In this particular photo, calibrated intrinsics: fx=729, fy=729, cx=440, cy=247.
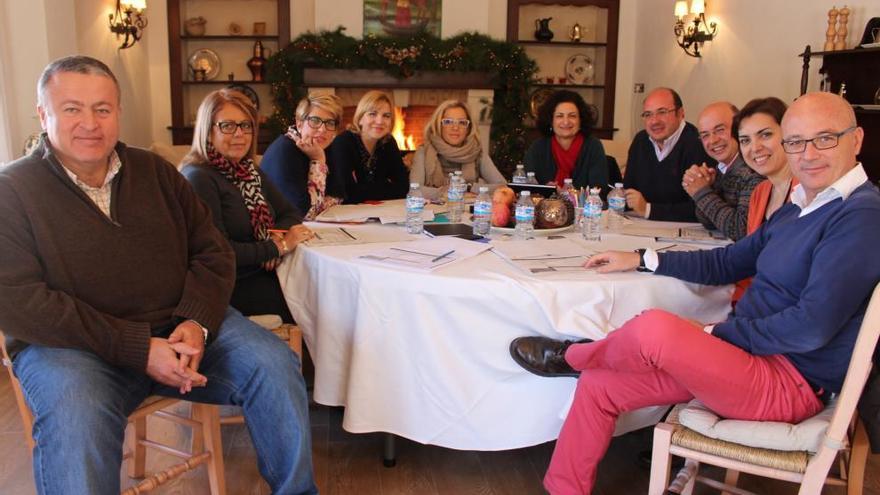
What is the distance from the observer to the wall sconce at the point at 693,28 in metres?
6.00

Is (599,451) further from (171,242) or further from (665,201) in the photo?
(665,201)

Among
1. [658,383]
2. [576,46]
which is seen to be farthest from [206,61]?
[658,383]

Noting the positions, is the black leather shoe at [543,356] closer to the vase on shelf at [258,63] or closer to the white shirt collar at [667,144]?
the white shirt collar at [667,144]

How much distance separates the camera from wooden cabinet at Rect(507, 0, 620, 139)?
762 cm

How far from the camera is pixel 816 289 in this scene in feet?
5.24

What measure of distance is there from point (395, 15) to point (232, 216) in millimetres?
5350

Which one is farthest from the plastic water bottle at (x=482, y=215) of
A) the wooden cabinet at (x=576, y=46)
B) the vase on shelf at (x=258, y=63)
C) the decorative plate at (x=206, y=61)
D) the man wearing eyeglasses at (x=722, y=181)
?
the decorative plate at (x=206, y=61)

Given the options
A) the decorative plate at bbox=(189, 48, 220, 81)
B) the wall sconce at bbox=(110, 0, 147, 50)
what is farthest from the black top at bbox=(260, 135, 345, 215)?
the decorative plate at bbox=(189, 48, 220, 81)

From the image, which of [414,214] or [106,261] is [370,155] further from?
[106,261]

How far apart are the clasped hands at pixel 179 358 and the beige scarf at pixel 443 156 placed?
2.23 meters

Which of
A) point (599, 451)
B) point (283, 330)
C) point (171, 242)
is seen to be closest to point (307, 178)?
point (283, 330)

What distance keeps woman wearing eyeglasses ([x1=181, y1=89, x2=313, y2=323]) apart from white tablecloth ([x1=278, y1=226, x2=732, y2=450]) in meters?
0.28

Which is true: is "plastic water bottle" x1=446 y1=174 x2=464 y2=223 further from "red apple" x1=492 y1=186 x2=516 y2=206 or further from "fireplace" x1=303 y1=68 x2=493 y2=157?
"fireplace" x1=303 y1=68 x2=493 y2=157

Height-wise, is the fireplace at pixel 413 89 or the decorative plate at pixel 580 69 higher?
the decorative plate at pixel 580 69
